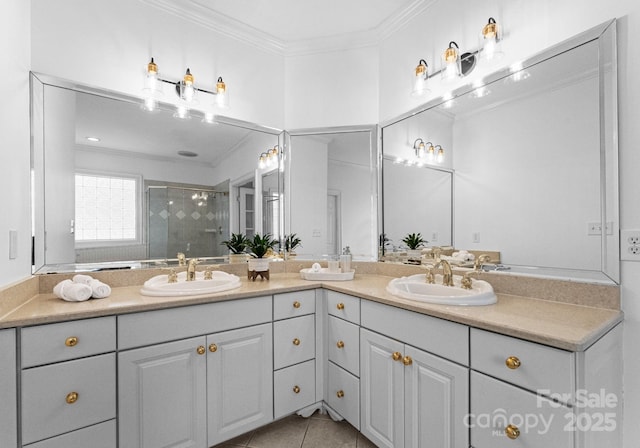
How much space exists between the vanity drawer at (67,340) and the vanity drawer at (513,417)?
149 centimetres

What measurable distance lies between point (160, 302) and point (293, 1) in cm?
204

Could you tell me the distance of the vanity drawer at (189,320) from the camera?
1.33m

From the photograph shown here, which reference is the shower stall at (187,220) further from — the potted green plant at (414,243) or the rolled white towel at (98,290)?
the potted green plant at (414,243)

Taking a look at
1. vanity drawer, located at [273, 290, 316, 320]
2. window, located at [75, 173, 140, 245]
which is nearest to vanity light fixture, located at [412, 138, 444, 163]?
vanity drawer, located at [273, 290, 316, 320]

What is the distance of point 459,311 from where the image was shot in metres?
1.22

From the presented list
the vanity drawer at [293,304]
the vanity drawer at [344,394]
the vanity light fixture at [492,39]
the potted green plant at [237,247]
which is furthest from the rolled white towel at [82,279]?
the vanity light fixture at [492,39]

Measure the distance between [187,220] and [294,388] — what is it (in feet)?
4.15

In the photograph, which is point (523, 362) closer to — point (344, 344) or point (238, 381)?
point (344, 344)

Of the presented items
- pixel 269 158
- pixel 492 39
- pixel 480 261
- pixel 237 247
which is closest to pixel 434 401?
pixel 480 261

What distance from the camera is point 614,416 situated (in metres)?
1.12

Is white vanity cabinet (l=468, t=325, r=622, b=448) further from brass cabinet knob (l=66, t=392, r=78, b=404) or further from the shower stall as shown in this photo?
the shower stall

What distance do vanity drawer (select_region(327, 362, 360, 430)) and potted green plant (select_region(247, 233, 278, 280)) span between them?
2.39ft

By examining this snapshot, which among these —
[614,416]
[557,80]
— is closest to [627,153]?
[557,80]

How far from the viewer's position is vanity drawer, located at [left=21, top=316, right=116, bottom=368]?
114 centimetres
